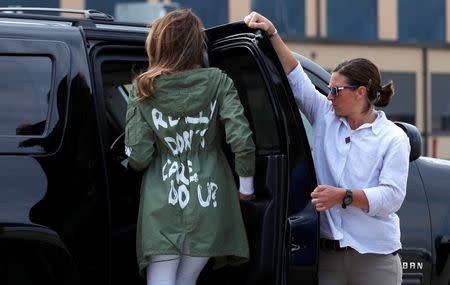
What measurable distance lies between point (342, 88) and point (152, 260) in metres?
0.98

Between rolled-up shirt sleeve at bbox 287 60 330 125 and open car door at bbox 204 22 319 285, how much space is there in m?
0.16

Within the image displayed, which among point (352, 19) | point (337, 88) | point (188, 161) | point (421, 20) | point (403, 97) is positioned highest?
point (337, 88)

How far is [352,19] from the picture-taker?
28.3 metres

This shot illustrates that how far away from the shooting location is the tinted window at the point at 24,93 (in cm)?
373

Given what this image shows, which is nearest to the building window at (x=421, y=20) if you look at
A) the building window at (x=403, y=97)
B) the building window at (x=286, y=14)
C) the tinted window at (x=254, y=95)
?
the building window at (x=403, y=97)

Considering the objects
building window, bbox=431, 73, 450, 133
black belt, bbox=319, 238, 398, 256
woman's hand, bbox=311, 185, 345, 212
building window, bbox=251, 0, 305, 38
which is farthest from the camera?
building window, bbox=431, 73, 450, 133

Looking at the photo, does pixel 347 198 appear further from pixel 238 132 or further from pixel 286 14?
pixel 286 14

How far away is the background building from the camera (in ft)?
90.6

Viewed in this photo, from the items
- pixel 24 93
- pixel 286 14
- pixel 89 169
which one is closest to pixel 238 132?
pixel 89 169

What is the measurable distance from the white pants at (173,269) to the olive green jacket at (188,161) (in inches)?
1.6

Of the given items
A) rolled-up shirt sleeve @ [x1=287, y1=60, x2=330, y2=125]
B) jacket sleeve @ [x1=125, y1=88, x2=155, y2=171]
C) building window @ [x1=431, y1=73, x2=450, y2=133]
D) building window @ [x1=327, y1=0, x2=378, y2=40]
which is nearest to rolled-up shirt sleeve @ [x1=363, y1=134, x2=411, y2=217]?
rolled-up shirt sleeve @ [x1=287, y1=60, x2=330, y2=125]

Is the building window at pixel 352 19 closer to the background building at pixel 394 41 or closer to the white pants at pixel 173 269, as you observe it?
the background building at pixel 394 41

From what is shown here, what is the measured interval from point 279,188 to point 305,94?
1.41 feet

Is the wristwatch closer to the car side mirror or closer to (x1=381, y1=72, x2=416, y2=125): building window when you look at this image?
the car side mirror
